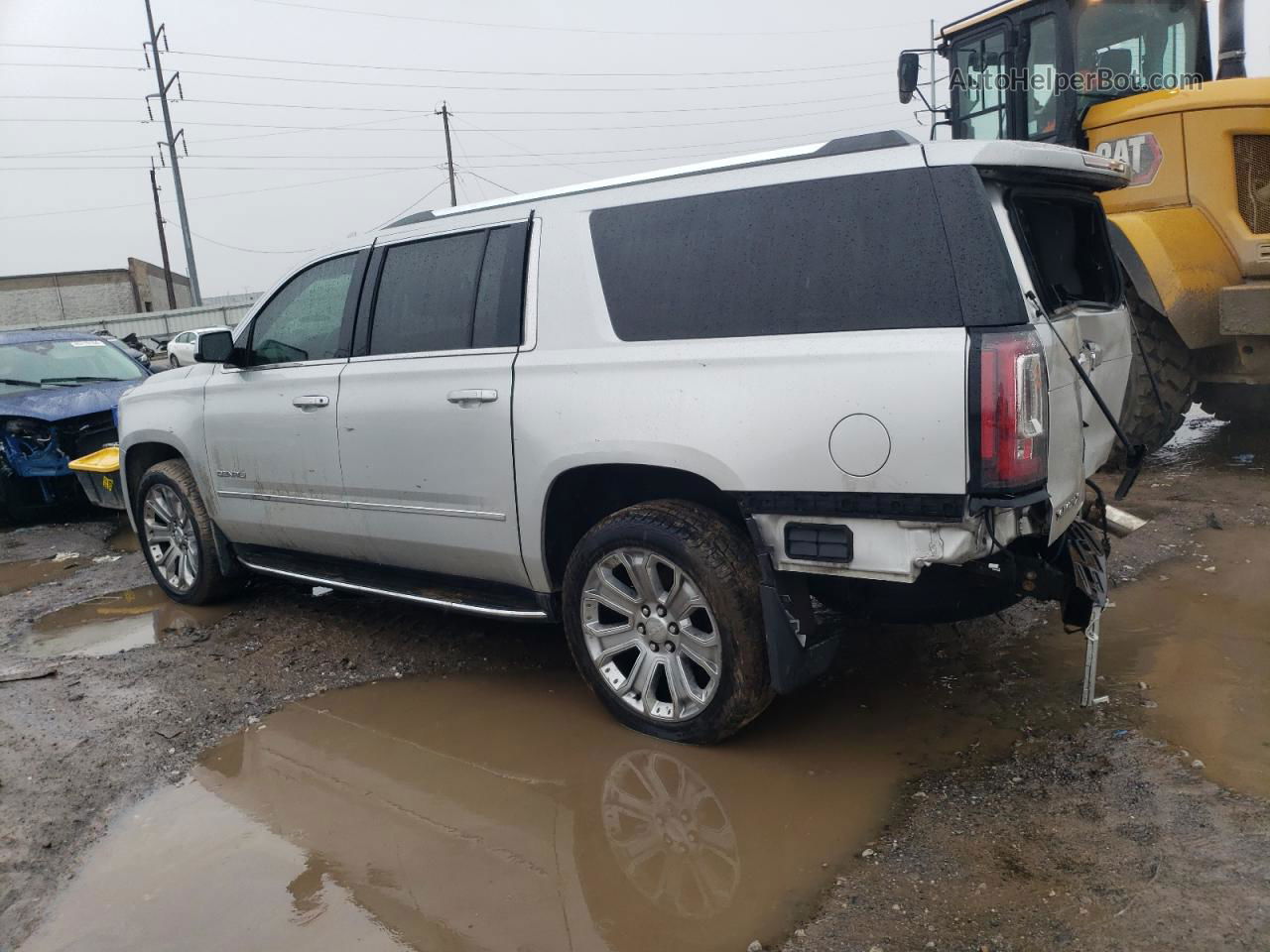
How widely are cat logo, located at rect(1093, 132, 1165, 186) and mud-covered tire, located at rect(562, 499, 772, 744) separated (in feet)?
16.0

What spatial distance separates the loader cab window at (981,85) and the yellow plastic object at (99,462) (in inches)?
270

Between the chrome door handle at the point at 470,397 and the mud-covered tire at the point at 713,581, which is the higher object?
the chrome door handle at the point at 470,397

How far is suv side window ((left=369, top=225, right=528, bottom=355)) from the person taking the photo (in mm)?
4055

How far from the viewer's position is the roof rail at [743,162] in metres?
3.21

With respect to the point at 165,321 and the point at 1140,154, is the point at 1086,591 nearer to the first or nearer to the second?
the point at 1140,154

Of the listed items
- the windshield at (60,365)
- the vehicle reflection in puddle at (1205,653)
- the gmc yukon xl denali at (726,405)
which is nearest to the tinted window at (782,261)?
the gmc yukon xl denali at (726,405)

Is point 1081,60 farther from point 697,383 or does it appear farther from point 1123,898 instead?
point 1123,898

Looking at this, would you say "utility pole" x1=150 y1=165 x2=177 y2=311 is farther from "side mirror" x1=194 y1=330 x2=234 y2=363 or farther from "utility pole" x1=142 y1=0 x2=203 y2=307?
"side mirror" x1=194 y1=330 x2=234 y2=363

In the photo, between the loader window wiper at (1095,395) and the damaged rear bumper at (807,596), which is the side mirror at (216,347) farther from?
the loader window wiper at (1095,395)

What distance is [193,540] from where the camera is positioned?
570 cm

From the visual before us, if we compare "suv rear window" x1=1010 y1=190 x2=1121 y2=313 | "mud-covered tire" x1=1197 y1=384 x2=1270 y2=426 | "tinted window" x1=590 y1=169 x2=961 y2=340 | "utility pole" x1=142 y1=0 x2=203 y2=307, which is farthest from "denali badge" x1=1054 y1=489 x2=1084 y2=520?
"utility pole" x1=142 y1=0 x2=203 y2=307

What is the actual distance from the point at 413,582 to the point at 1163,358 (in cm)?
513

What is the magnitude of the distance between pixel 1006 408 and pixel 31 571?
699 centimetres

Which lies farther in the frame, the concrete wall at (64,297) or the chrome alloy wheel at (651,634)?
the concrete wall at (64,297)
